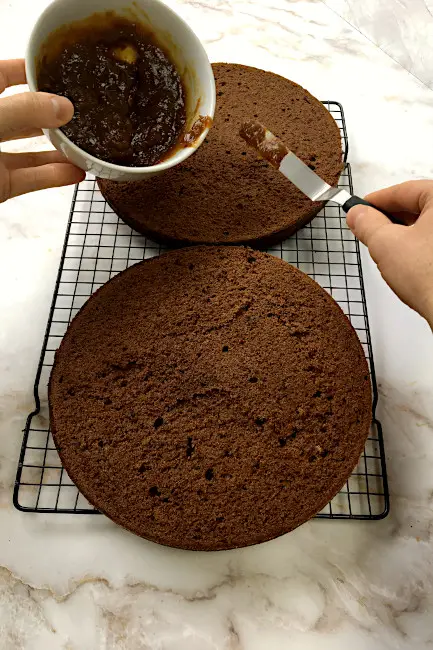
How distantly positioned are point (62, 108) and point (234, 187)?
23.7 inches

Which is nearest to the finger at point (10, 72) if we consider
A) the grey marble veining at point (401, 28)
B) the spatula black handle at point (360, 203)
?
the spatula black handle at point (360, 203)

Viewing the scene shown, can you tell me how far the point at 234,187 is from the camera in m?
1.60

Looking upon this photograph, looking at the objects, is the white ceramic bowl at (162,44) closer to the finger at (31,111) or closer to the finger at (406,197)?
the finger at (31,111)

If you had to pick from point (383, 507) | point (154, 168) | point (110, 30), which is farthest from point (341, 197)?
point (383, 507)

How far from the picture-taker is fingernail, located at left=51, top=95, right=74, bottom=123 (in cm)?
112

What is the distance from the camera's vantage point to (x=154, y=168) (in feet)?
4.16

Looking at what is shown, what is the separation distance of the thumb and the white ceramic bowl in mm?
421

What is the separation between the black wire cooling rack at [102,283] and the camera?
4.64 feet

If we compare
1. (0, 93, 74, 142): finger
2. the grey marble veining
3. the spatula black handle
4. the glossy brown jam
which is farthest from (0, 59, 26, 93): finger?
the grey marble veining

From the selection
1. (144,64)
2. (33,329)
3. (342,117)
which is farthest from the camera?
(342,117)

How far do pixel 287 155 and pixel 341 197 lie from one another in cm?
21

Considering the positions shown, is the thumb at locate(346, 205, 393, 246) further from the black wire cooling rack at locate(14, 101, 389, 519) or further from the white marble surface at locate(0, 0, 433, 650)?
the white marble surface at locate(0, 0, 433, 650)

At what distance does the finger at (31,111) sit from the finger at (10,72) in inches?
12.4

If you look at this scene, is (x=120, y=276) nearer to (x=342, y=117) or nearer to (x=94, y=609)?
(x=94, y=609)
